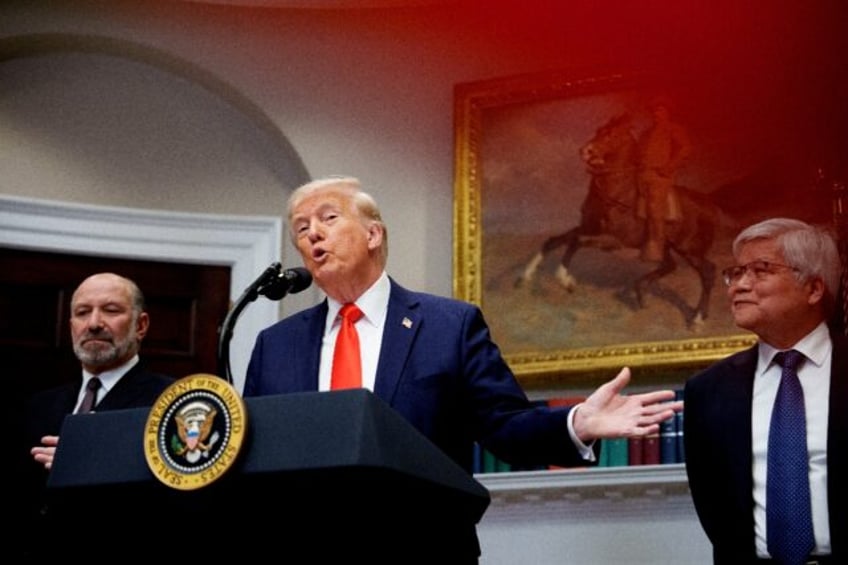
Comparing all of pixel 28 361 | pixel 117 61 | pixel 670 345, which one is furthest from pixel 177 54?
pixel 670 345

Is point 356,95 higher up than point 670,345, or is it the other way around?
point 356,95

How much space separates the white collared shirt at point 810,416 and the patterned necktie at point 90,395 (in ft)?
6.27

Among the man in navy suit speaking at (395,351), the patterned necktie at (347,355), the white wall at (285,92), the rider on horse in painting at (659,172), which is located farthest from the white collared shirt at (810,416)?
→ the white wall at (285,92)

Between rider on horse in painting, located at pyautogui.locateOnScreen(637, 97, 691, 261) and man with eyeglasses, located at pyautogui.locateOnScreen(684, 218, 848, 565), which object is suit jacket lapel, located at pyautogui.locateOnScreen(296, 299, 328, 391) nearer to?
man with eyeglasses, located at pyautogui.locateOnScreen(684, 218, 848, 565)

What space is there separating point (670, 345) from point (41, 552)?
306 centimetres

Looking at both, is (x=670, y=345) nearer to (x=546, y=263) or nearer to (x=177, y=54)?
(x=546, y=263)

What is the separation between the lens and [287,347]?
112 inches

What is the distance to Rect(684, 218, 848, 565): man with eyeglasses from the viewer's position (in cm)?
294

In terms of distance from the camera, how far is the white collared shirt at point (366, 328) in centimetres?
274

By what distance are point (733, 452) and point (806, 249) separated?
0.61 m

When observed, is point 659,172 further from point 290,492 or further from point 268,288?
point 290,492

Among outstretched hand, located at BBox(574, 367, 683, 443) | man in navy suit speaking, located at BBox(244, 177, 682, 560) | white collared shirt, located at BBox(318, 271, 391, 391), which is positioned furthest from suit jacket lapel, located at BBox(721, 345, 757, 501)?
white collared shirt, located at BBox(318, 271, 391, 391)

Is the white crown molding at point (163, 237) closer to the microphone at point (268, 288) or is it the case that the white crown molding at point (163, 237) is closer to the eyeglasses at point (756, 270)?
the eyeglasses at point (756, 270)

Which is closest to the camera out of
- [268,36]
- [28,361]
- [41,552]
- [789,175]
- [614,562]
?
[41,552]
